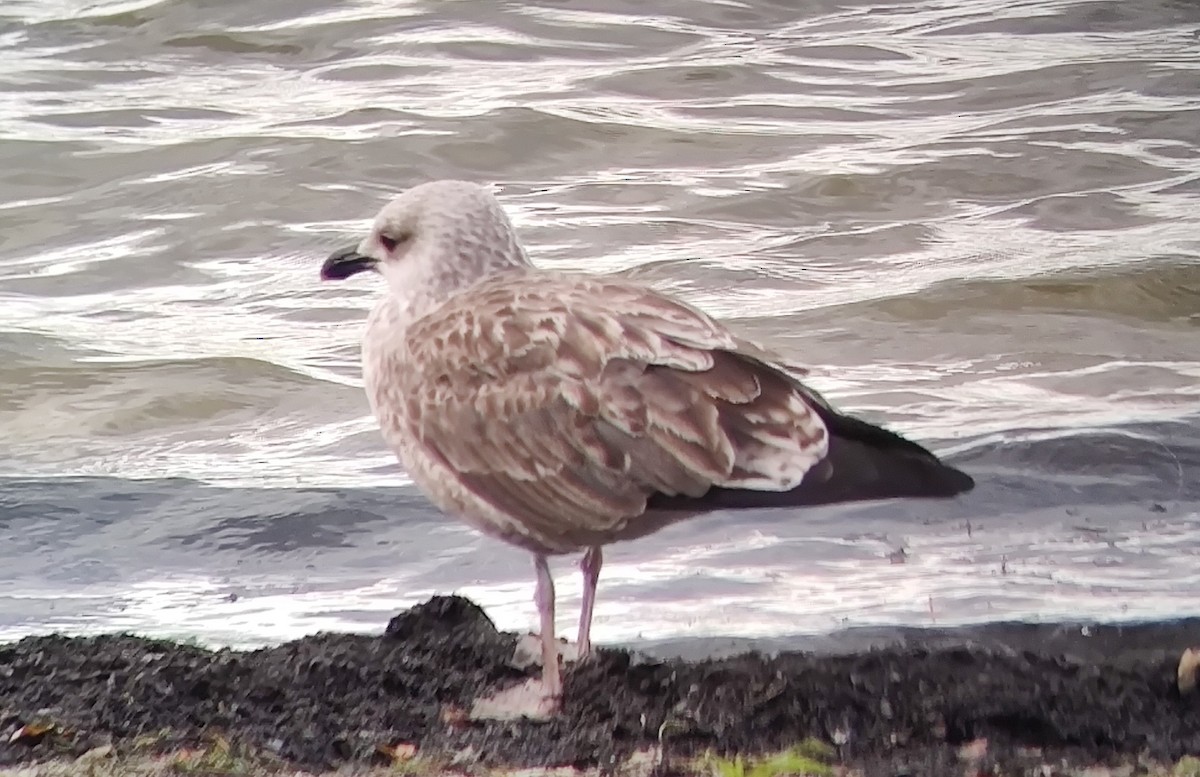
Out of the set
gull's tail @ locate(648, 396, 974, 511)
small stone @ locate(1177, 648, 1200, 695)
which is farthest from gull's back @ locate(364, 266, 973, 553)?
small stone @ locate(1177, 648, 1200, 695)

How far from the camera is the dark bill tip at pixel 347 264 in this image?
3164mm

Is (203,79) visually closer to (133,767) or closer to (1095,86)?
(1095,86)

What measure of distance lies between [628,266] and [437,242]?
11.5 ft

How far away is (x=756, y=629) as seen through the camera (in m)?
3.45

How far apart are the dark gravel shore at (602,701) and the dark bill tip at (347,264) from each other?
2.38ft

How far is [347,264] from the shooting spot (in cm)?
317

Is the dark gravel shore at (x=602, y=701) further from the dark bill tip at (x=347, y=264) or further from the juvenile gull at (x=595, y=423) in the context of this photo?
the dark bill tip at (x=347, y=264)

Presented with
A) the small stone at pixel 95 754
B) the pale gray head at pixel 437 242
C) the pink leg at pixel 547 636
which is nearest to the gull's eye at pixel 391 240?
the pale gray head at pixel 437 242

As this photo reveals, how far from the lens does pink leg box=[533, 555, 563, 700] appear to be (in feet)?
9.57

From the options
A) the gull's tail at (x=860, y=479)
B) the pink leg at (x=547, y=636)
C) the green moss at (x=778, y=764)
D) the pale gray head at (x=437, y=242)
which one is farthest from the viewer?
the pale gray head at (x=437, y=242)

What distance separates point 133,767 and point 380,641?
761mm

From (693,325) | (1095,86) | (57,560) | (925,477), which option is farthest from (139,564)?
(1095,86)

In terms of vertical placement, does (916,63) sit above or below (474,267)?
below

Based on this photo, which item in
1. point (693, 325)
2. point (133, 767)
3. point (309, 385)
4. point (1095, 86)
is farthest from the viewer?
point (1095, 86)
